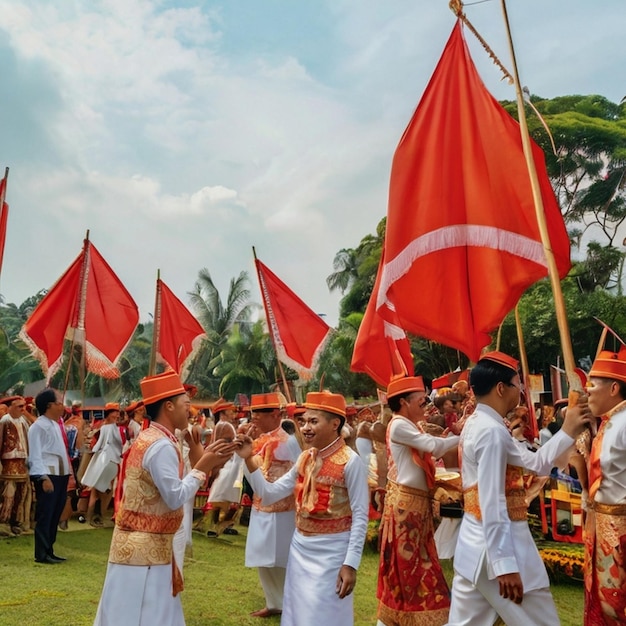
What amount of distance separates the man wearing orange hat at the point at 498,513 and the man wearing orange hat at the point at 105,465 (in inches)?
349

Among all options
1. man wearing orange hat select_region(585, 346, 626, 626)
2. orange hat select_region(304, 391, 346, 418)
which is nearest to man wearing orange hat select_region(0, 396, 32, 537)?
orange hat select_region(304, 391, 346, 418)

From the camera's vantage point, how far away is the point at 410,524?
538 cm

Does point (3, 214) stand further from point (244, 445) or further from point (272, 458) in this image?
point (244, 445)

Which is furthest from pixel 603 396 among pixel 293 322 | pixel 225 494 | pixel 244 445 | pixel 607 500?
pixel 225 494

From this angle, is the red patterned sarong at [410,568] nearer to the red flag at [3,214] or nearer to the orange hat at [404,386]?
the orange hat at [404,386]

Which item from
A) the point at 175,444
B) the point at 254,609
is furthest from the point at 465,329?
the point at 254,609

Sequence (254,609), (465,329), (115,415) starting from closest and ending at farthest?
(465,329), (254,609), (115,415)

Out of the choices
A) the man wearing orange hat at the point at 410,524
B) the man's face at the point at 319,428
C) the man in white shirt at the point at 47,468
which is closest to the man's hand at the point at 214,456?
the man's face at the point at 319,428

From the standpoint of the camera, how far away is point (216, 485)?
32.9 ft

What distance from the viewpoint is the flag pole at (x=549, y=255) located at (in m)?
3.44

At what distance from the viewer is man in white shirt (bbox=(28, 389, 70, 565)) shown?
8555 mm

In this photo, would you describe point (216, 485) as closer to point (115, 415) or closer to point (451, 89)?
point (115, 415)

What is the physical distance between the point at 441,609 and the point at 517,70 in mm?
3825

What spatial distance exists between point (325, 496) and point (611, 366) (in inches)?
75.7
